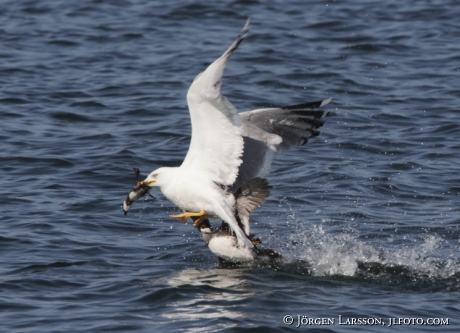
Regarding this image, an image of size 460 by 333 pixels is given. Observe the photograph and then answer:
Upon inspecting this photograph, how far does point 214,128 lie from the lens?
7.34m

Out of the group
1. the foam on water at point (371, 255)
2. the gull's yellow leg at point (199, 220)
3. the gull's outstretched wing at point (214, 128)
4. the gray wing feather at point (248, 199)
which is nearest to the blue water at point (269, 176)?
the foam on water at point (371, 255)

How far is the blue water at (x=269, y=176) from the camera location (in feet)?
23.1

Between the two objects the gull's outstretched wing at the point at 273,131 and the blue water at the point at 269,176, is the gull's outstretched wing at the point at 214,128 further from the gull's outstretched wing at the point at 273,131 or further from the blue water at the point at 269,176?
the blue water at the point at 269,176

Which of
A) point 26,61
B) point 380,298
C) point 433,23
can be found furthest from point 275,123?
point 433,23

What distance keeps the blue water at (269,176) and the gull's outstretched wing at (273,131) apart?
36.3 inches

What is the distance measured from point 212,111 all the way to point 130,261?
1.81m

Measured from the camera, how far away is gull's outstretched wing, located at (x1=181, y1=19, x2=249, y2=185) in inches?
272

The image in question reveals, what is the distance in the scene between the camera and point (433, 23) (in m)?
18.1

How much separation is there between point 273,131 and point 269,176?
2584mm

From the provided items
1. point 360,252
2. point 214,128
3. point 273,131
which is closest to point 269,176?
point 273,131

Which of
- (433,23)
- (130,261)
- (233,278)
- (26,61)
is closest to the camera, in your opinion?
(233,278)

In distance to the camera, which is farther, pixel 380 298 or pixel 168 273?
pixel 168 273

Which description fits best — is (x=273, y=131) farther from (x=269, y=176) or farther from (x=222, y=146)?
(x=269, y=176)

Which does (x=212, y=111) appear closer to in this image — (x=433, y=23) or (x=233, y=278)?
(x=233, y=278)
